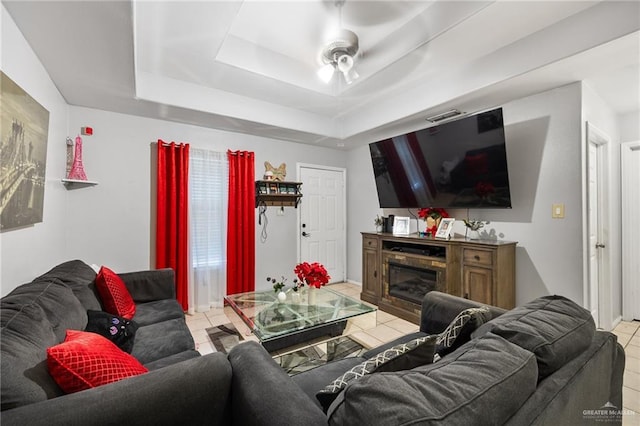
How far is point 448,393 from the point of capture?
73cm

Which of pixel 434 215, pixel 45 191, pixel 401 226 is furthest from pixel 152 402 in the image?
pixel 401 226

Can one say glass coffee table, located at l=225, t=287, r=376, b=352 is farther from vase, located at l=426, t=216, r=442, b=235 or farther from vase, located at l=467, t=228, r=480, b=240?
vase, located at l=467, t=228, r=480, b=240

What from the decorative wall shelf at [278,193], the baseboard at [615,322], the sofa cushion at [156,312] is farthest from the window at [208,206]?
the baseboard at [615,322]

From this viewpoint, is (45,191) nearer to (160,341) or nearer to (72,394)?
(160,341)

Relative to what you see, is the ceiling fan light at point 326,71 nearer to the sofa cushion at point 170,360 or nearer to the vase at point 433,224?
the vase at point 433,224

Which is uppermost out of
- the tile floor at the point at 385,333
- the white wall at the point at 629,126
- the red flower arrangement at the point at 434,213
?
the white wall at the point at 629,126

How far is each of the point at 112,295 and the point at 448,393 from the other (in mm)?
2298

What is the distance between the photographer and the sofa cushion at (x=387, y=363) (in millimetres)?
957

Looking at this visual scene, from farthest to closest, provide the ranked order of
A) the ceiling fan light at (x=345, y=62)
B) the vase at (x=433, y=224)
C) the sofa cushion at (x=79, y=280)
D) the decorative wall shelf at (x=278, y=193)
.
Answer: the decorative wall shelf at (x=278, y=193) < the vase at (x=433, y=224) < the ceiling fan light at (x=345, y=62) < the sofa cushion at (x=79, y=280)

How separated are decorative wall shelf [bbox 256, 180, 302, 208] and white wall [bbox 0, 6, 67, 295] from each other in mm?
2155

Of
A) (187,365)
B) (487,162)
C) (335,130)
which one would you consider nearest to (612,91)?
(487,162)

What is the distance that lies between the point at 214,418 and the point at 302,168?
3897 millimetres

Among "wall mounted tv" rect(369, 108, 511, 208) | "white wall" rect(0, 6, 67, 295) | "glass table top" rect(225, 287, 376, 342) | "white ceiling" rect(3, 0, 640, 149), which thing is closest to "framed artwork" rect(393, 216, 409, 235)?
"wall mounted tv" rect(369, 108, 511, 208)

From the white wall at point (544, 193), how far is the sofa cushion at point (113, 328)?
343cm
